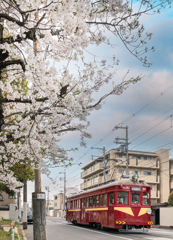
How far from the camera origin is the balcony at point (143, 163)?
57844 mm

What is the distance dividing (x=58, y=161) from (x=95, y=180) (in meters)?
53.7

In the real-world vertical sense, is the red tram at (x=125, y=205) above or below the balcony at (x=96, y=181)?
above

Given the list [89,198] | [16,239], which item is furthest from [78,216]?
[16,239]

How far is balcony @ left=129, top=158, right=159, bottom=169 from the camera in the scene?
57.8 m

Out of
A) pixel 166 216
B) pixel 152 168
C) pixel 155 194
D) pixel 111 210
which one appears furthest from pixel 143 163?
pixel 111 210

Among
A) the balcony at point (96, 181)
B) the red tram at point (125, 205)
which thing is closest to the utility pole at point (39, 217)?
the red tram at point (125, 205)

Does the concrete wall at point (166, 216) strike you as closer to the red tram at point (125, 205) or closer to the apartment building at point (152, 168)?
the red tram at point (125, 205)

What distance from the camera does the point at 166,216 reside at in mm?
30359

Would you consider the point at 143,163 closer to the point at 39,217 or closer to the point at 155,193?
the point at 155,193

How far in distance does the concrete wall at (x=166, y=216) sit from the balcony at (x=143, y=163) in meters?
25.8

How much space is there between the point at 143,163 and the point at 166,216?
29286 mm

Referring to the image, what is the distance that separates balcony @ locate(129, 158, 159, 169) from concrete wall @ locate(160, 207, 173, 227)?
25837 mm

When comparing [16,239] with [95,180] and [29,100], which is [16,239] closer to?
[29,100]

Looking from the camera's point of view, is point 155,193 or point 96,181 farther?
point 96,181
